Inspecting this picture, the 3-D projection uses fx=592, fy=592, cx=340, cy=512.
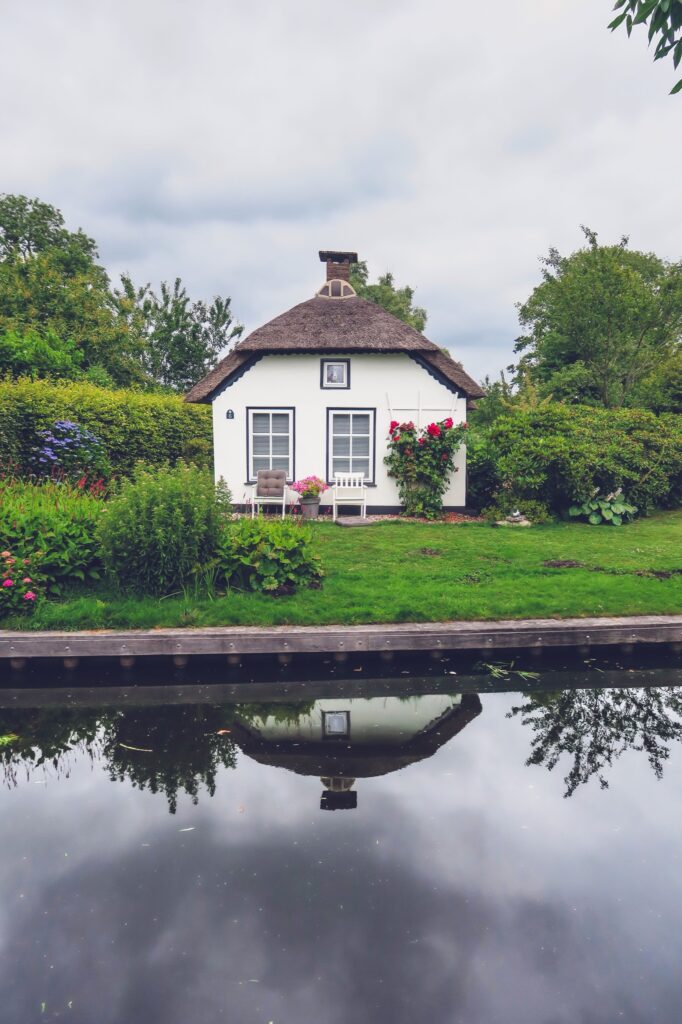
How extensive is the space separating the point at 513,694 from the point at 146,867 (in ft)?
12.4

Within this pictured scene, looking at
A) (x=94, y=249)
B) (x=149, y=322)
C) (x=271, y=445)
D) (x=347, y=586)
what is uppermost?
(x=94, y=249)

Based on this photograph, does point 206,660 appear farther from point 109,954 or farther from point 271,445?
point 271,445

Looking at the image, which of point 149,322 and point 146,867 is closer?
point 146,867

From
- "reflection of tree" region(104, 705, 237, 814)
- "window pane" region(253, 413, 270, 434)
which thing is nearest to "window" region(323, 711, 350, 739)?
"reflection of tree" region(104, 705, 237, 814)

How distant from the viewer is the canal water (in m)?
2.69

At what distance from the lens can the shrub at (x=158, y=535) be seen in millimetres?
7078

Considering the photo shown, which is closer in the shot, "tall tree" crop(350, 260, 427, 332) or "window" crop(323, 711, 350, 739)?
"window" crop(323, 711, 350, 739)

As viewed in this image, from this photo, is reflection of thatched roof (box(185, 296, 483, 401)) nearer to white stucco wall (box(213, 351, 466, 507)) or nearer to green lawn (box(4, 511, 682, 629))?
white stucco wall (box(213, 351, 466, 507))

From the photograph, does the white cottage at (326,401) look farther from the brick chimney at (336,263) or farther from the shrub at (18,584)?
the shrub at (18,584)

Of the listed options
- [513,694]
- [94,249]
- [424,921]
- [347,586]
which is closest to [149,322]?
[94,249]

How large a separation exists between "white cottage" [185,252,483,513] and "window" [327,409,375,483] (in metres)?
0.02

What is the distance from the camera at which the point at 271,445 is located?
1420 cm

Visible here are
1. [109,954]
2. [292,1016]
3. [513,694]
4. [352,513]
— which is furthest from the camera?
[352,513]

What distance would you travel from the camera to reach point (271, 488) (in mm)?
13562
